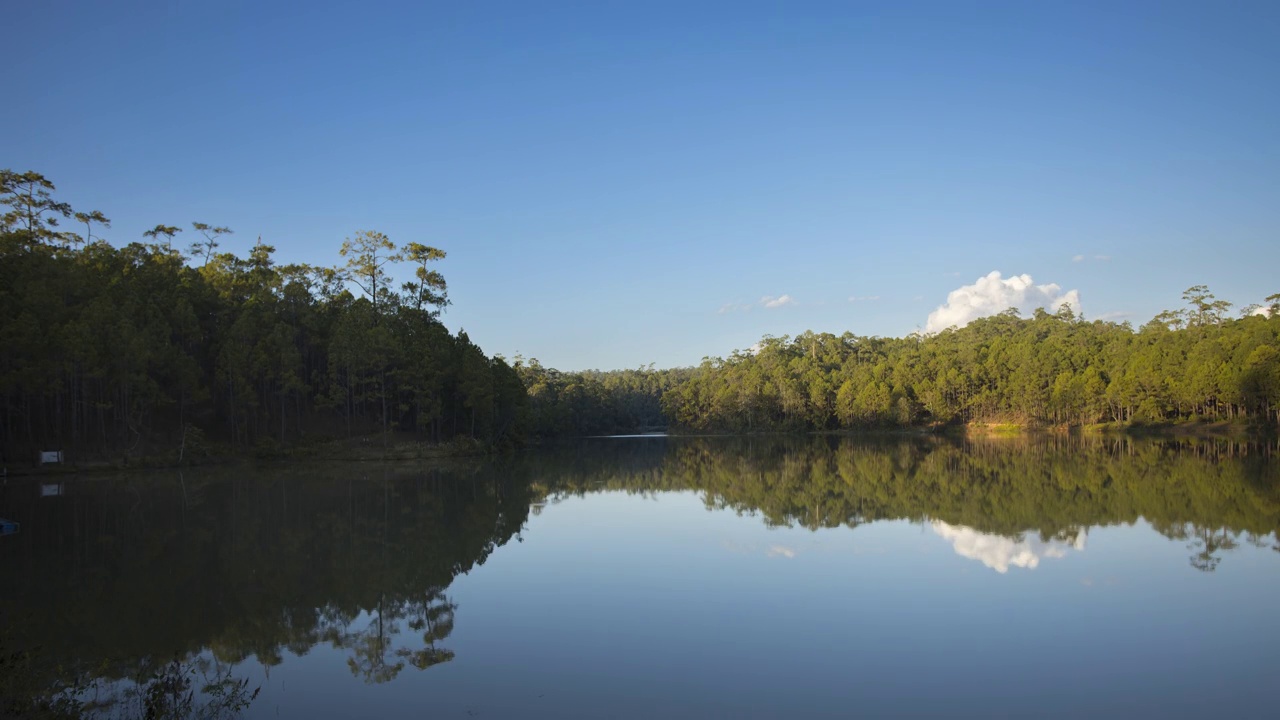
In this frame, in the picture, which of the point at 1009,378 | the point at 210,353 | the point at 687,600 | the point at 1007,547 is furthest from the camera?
the point at 1009,378

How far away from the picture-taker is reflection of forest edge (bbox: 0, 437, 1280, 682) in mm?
8984

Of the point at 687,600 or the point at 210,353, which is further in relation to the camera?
the point at 210,353

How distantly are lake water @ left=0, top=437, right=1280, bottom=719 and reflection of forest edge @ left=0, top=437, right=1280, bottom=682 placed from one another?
9cm

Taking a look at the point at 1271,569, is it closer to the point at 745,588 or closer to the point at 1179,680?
the point at 1179,680

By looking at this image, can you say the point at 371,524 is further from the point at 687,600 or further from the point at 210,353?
the point at 210,353

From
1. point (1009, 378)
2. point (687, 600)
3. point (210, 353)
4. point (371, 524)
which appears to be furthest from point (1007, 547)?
point (1009, 378)

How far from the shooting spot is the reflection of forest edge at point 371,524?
898cm

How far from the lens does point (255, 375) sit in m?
39.5

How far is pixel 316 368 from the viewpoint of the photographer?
4547cm

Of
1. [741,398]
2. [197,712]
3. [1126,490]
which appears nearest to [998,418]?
[741,398]

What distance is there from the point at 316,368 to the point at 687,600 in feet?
135

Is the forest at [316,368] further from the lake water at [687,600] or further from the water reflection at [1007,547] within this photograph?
the water reflection at [1007,547]

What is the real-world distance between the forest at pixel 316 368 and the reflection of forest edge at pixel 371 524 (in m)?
7.26

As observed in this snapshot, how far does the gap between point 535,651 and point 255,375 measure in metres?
37.1
